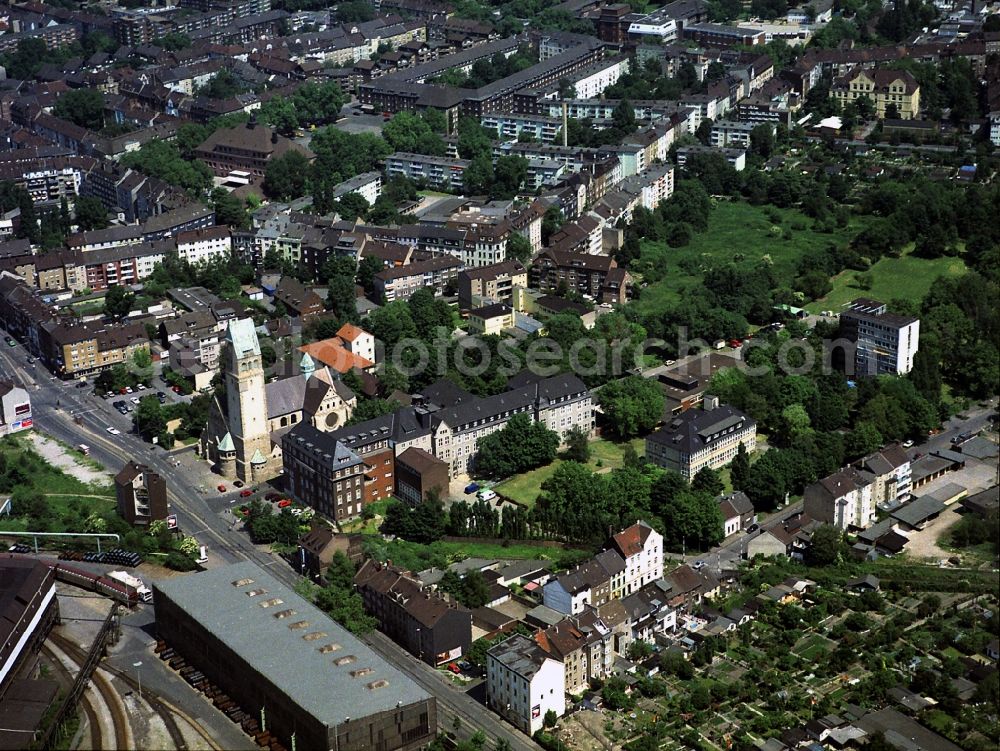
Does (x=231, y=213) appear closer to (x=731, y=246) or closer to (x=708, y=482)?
(x=731, y=246)

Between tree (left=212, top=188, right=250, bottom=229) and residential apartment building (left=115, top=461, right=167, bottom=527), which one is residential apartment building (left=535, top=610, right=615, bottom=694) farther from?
tree (left=212, top=188, right=250, bottom=229)

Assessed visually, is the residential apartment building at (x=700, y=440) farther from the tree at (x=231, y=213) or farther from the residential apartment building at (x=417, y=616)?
the tree at (x=231, y=213)

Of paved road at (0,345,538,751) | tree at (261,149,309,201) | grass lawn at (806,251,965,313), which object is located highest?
tree at (261,149,309,201)

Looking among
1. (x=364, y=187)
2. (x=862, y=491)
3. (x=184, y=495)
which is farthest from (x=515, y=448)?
(x=364, y=187)

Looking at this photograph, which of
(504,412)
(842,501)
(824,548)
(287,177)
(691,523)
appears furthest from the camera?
(287,177)

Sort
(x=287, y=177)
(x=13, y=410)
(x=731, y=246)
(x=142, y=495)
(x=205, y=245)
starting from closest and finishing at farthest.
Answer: (x=142, y=495), (x=13, y=410), (x=205, y=245), (x=731, y=246), (x=287, y=177)

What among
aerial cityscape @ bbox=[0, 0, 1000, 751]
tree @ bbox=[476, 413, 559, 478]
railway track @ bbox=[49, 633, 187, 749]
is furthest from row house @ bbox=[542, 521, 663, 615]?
railway track @ bbox=[49, 633, 187, 749]

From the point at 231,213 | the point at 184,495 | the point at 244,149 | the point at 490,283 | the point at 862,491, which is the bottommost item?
the point at 184,495

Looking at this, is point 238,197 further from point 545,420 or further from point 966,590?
point 966,590
